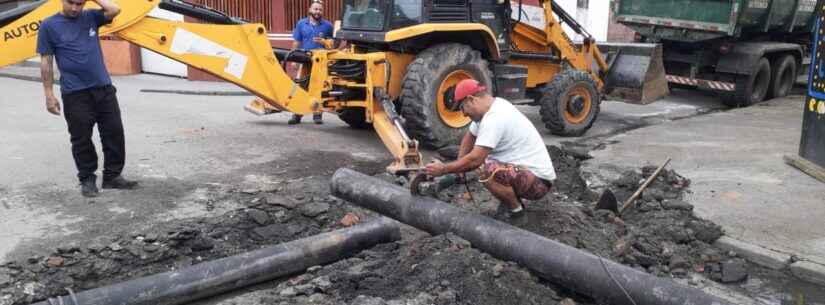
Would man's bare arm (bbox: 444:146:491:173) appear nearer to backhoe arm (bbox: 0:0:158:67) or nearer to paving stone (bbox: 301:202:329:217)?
paving stone (bbox: 301:202:329:217)

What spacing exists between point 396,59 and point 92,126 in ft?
10.7

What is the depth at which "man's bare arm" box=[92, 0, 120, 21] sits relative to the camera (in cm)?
552

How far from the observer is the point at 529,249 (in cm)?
416

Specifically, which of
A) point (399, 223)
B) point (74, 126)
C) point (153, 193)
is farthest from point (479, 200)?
point (74, 126)

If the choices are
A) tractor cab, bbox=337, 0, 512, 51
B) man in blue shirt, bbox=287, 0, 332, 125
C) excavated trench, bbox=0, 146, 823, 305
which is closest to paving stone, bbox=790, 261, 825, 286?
excavated trench, bbox=0, 146, 823, 305

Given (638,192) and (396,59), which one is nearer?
(638,192)

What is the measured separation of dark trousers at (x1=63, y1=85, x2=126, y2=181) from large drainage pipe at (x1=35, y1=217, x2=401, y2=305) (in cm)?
222

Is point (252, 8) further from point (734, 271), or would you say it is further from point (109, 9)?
point (734, 271)

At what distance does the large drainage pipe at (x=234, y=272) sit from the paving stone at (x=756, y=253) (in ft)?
8.10

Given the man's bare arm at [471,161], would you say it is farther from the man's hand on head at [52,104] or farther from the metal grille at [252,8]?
the metal grille at [252,8]

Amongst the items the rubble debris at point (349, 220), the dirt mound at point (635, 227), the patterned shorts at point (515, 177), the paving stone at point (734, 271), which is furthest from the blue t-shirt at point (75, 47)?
the paving stone at point (734, 271)

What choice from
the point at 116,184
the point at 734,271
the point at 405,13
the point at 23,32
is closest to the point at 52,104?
the point at 23,32

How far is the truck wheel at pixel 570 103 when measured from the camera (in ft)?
28.4

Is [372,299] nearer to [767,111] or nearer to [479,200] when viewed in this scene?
[479,200]
